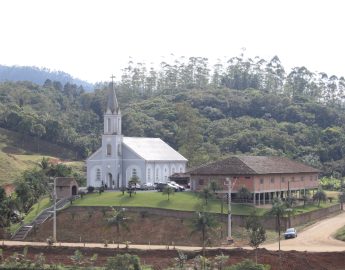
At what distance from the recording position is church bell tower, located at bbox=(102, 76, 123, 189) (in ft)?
264

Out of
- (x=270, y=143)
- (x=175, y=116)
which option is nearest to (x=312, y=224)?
(x=270, y=143)

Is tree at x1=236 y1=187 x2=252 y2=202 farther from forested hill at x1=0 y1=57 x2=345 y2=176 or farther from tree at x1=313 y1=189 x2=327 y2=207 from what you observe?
forested hill at x1=0 y1=57 x2=345 y2=176

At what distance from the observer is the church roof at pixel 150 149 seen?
268 ft

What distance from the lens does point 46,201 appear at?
2869 inches

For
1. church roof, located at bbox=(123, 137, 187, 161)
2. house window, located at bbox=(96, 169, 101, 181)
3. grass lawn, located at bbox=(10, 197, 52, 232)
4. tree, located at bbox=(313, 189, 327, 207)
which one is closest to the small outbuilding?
grass lawn, located at bbox=(10, 197, 52, 232)

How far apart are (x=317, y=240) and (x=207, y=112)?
3295 inches

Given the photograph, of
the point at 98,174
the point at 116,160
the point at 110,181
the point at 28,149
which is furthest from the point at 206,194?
the point at 28,149

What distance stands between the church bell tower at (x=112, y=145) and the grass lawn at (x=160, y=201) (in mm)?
7822

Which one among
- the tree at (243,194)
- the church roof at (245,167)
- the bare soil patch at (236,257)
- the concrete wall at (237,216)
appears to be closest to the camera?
the bare soil patch at (236,257)

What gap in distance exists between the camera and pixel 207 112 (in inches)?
5600

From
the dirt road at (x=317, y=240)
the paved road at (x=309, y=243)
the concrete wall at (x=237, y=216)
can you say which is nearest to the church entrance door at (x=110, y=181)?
the concrete wall at (x=237, y=216)

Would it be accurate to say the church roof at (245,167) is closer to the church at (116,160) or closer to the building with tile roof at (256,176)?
the building with tile roof at (256,176)

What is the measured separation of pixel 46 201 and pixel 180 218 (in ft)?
55.0

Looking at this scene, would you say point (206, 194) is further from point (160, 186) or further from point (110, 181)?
point (110, 181)
